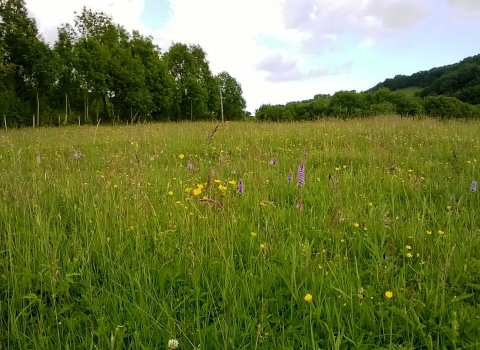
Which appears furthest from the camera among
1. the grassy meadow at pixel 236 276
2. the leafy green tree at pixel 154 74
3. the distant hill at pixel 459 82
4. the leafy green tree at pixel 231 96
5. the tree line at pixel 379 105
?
the leafy green tree at pixel 231 96

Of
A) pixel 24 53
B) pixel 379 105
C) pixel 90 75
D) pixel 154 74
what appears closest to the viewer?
pixel 24 53

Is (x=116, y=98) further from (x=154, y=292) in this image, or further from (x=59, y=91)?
(x=154, y=292)

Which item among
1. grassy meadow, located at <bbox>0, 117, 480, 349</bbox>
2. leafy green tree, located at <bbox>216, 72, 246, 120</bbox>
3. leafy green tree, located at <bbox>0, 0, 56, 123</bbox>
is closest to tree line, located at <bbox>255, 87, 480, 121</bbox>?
leafy green tree, located at <bbox>216, 72, 246, 120</bbox>

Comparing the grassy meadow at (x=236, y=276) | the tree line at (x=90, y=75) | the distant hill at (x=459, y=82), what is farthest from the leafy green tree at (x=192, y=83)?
the distant hill at (x=459, y=82)

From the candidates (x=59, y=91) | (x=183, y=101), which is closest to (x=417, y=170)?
(x=59, y=91)

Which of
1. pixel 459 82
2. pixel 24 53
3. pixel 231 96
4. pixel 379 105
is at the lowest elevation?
pixel 379 105

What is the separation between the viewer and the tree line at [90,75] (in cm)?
1981

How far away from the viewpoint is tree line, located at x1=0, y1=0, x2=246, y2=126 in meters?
19.8

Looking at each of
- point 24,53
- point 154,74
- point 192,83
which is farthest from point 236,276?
point 192,83

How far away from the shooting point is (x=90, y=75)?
22469 mm

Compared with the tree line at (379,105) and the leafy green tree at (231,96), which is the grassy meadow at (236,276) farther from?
the leafy green tree at (231,96)

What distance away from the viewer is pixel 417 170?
369 cm

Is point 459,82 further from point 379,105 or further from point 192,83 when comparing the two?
point 192,83

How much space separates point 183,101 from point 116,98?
8998mm
